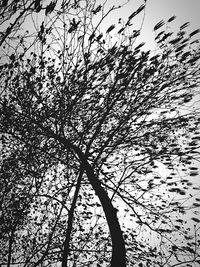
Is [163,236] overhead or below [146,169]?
below

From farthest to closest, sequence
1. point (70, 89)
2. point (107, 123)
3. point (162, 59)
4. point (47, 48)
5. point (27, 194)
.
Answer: point (27, 194) < point (107, 123) < point (70, 89) < point (47, 48) < point (162, 59)

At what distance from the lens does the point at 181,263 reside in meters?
5.60

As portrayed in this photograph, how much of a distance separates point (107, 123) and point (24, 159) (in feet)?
10.2

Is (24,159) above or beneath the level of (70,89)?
beneath

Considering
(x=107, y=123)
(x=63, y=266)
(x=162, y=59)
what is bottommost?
(x=63, y=266)

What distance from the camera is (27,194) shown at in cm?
930

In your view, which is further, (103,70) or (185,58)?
(103,70)

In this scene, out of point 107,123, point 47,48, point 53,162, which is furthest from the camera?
point 53,162

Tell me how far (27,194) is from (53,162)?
2093mm

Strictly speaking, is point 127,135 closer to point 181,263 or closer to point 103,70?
point 103,70

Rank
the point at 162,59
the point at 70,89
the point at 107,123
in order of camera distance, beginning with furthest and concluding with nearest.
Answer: the point at 107,123 → the point at 70,89 → the point at 162,59

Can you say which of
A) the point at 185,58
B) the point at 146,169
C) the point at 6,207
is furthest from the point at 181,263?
the point at 6,207

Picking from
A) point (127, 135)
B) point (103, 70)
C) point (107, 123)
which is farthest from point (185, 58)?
point (107, 123)

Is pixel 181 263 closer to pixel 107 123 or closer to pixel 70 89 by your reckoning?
pixel 107 123
